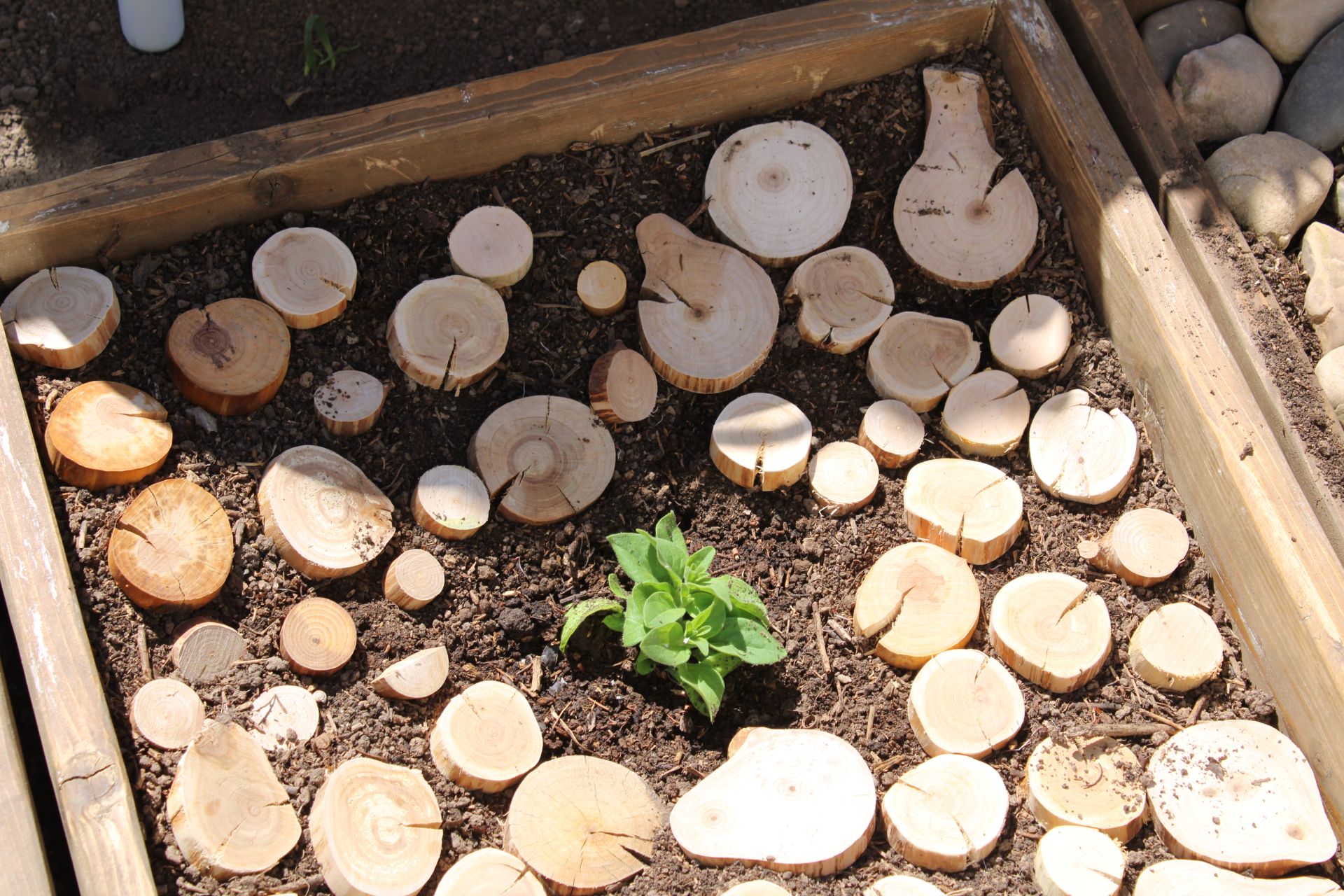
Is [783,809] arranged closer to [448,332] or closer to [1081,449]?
[1081,449]

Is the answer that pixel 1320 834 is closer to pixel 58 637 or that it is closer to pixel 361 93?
pixel 58 637

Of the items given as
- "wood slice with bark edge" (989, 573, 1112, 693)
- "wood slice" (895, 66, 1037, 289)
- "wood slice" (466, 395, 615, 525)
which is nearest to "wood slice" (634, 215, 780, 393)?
"wood slice" (466, 395, 615, 525)

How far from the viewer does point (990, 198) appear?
2.61 metres

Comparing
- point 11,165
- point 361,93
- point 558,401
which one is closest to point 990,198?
point 558,401

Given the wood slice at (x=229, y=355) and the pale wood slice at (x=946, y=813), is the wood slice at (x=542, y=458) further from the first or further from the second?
the pale wood slice at (x=946, y=813)

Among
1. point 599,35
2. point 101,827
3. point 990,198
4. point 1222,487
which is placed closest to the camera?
point 101,827

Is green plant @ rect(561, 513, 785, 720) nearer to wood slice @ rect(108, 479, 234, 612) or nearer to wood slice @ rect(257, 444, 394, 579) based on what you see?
wood slice @ rect(257, 444, 394, 579)

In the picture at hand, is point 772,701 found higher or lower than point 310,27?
lower

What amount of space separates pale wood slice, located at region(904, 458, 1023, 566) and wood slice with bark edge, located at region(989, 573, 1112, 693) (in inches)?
4.2

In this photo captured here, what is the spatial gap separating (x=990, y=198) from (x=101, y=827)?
88.8 inches

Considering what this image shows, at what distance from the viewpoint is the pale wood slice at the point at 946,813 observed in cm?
186

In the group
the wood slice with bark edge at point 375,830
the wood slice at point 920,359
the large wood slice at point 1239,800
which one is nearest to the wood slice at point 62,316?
the wood slice with bark edge at point 375,830

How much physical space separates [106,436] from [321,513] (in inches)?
17.2

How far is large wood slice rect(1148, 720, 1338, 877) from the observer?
1896 mm
